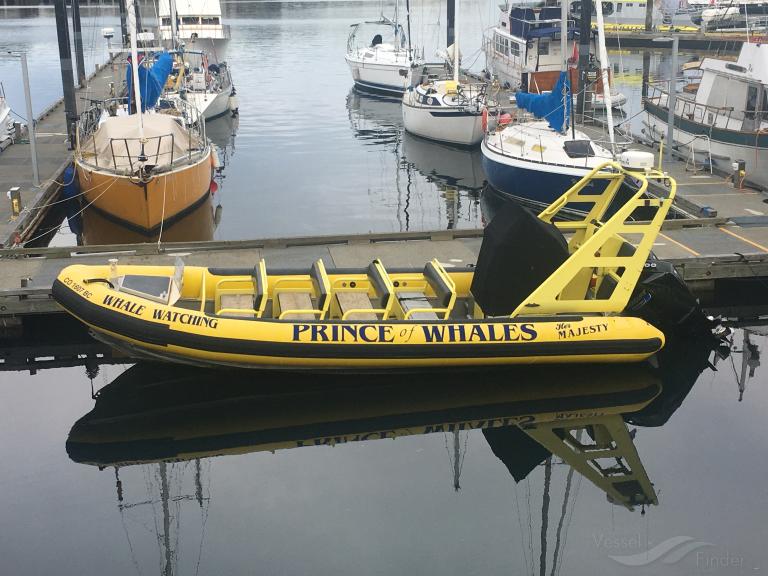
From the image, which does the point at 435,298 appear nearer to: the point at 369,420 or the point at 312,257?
the point at 369,420

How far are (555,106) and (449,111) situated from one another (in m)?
8.46

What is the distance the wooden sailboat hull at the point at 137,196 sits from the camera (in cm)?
2288

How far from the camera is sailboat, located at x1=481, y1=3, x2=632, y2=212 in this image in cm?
2433

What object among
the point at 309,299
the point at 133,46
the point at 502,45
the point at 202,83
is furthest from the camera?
the point at 502,45

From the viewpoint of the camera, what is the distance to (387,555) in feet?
35.4

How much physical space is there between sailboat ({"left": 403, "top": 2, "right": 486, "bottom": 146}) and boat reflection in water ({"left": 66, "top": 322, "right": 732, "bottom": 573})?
65.3 feet

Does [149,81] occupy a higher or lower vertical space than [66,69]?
lower

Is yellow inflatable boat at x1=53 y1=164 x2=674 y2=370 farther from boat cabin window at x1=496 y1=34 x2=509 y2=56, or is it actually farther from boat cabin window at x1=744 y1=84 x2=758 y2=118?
boat cabin window at x1=496 y1=34 x2=509 y2=56

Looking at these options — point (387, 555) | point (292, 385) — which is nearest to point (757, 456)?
point (387, 555)

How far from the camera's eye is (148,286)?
14.5 m

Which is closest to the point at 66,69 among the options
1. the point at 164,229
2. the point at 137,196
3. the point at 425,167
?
the point at 164,229

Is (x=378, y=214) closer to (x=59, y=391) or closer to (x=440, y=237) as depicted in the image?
(x=440, y=237)

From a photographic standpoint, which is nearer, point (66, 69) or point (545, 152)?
point (545, 152)

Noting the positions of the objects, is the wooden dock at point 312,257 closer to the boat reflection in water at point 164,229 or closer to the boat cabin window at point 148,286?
the boat cabin window at point 148,286
